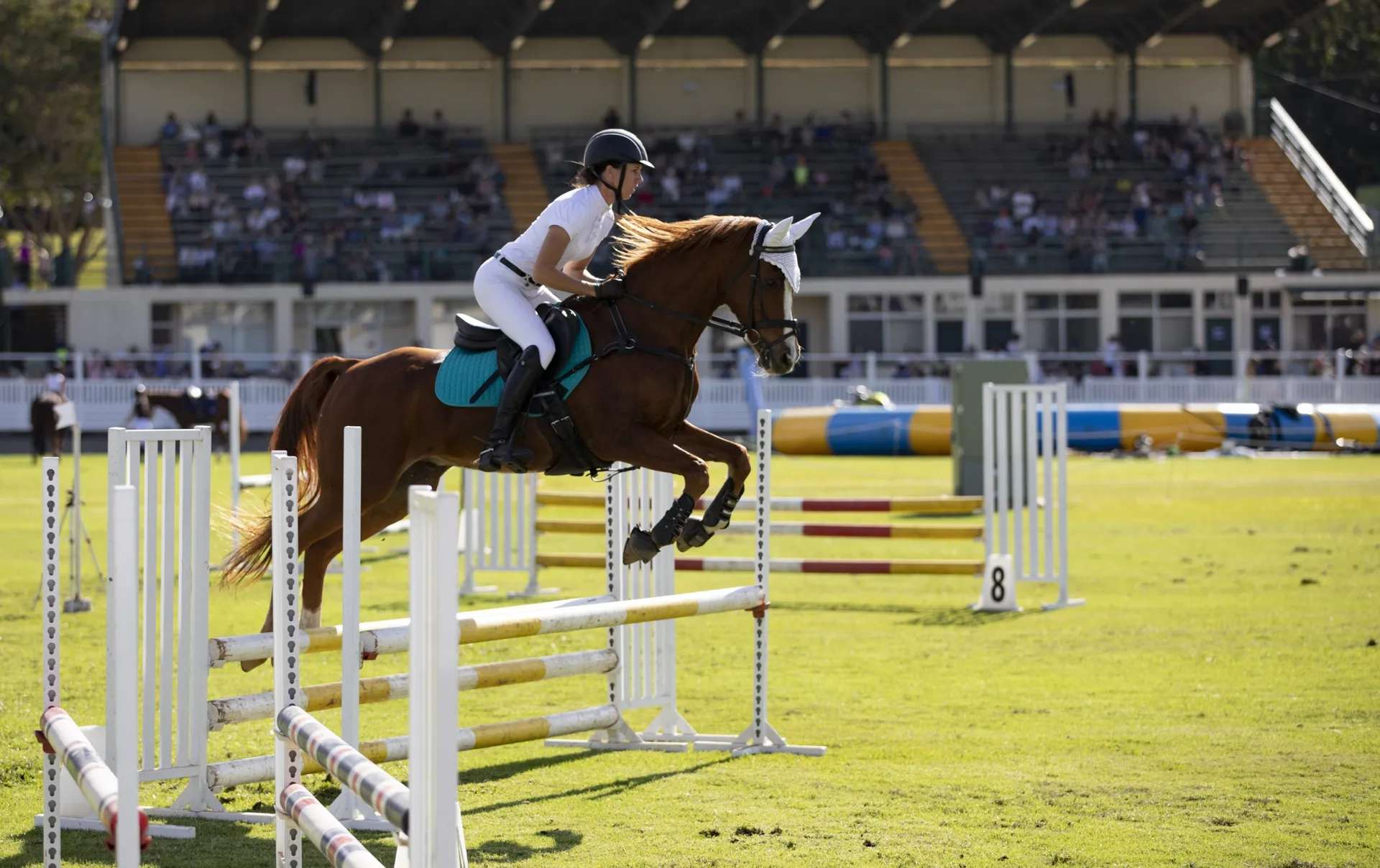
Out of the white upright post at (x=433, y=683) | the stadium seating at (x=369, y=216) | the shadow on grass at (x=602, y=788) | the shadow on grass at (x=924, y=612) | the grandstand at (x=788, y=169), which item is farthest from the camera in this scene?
the grandstand at (x=788, y=169)

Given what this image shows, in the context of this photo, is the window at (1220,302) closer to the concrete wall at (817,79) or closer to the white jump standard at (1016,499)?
the concrete wall at (817,79)

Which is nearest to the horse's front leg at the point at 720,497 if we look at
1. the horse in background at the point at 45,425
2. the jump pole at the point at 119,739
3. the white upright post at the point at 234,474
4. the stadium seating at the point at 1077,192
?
the white upright post at the point at 234,474

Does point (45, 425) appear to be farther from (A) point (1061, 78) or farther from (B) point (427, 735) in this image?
(A) point (1061, 78)

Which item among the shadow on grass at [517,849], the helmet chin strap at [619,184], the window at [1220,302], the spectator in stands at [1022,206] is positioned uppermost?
the spectator in stands at [1022,206]

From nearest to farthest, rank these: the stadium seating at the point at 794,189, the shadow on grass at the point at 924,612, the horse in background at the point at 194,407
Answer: the shadow on grass at the point at 924,612 → the horse in background at the point at 194,407 → the stadium seating at the point at 794,189

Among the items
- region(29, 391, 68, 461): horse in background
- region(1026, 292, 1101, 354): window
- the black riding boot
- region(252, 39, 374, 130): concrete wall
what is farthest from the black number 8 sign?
region(252, 39, 374, 130): concrete wall

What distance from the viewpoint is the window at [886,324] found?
37.2 meters

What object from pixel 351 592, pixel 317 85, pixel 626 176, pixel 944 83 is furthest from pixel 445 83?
pixel 351 592

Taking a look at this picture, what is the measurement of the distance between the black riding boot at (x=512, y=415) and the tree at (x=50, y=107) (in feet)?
124

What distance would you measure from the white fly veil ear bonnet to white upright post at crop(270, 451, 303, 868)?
288cm

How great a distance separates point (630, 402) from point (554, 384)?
331 mm

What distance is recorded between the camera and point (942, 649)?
910 centimetres

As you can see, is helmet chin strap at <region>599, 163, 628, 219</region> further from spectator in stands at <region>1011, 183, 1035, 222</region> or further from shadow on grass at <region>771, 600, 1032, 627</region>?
spectator in stands at <region>1011, 183, 1035, 222</region>

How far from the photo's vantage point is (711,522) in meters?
6.45
